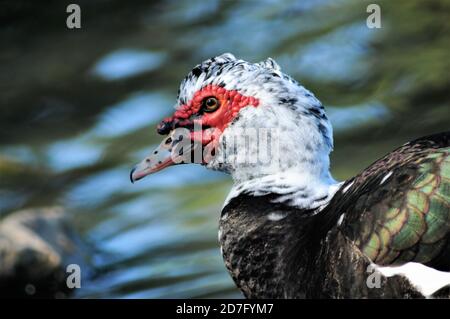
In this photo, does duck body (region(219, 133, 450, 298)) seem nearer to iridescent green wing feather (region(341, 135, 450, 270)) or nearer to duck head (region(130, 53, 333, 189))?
iridescent green wing feather (region(341, 135, 450, 270))

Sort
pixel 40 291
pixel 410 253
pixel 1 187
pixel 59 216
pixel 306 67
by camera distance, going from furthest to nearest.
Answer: pixel 306 67, pixel 1 187, pixel 59 216, pixel 40 291, pixel 410 253

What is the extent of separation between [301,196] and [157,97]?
3750 mm

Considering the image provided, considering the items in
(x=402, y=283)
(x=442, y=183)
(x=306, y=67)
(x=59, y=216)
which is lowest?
(x=402, y=283)

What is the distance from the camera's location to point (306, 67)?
27.3 ft

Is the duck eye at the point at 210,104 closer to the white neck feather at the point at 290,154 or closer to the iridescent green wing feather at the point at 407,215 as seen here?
the white neck feather at the point at 290,154

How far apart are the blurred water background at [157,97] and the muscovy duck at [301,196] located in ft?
5.54

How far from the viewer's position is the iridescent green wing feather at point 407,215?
4.07 metres

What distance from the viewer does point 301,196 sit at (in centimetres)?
458

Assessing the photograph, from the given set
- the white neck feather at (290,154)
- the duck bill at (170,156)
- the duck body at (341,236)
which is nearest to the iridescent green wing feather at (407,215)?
the duck body at (341,236)

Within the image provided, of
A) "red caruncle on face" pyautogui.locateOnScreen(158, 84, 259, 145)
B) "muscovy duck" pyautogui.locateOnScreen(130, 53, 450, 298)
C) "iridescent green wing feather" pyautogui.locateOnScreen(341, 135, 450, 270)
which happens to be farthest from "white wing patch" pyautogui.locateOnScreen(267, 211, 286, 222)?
"red caruncle on face" pyautogui.locateOnScreen(158, 84, 259, 145)

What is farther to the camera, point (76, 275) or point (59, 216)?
A: point (59, 216)

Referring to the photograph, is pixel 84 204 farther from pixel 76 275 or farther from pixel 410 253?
pixel 410 253

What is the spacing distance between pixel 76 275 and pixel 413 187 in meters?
3.05

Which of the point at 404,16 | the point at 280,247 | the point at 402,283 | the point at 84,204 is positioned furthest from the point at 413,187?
the point at 404,16
